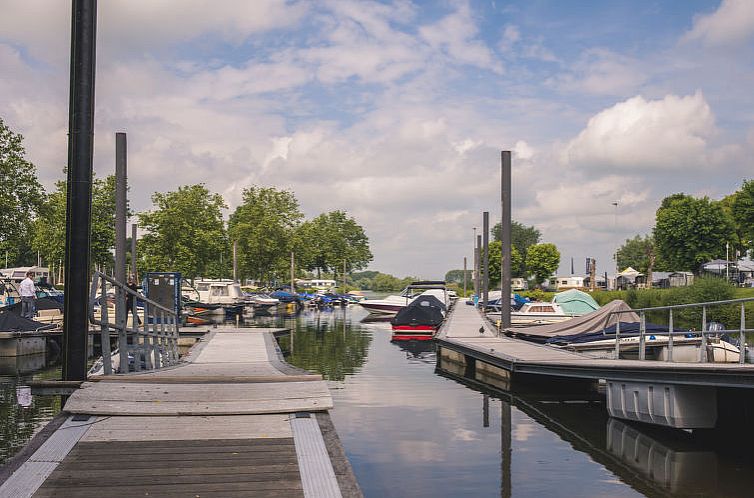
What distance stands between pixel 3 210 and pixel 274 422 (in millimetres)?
37052

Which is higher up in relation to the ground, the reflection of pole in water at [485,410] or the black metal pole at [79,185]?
the black metal pole at [79,185]

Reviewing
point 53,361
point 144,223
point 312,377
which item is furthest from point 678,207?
point 312,377

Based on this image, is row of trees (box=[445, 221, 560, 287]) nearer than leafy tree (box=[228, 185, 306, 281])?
No

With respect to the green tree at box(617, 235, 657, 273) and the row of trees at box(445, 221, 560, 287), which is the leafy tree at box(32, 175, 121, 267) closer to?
the row of trees at box(445, 221, 560, 287)

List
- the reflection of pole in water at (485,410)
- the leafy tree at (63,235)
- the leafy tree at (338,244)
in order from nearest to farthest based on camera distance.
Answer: the reflection of pole in water at (485,410)
the leafy tree at (63,235)
the leafy tree at (338,244)

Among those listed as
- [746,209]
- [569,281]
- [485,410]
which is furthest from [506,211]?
[569,281]

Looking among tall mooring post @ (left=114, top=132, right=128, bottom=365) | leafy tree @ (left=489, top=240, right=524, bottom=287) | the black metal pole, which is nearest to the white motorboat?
tall mooring post @ (left=114, top=132, right=128, bottom=365)

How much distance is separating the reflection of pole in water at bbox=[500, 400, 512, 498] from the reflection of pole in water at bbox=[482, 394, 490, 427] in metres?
0.27

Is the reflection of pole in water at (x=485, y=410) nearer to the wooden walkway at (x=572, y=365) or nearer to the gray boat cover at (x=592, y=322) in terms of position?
the wooden walkway at (x=572, y=365)

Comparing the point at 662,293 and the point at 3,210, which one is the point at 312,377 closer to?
the point at 3,210

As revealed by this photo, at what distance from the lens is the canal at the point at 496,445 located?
9773 millimetres

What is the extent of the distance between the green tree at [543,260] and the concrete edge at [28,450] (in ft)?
338

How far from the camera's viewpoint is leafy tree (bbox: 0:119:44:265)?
4009 centimetres

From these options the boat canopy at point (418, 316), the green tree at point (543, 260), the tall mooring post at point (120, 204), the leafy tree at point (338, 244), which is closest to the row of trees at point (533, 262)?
the green tree at point (543, 260)
